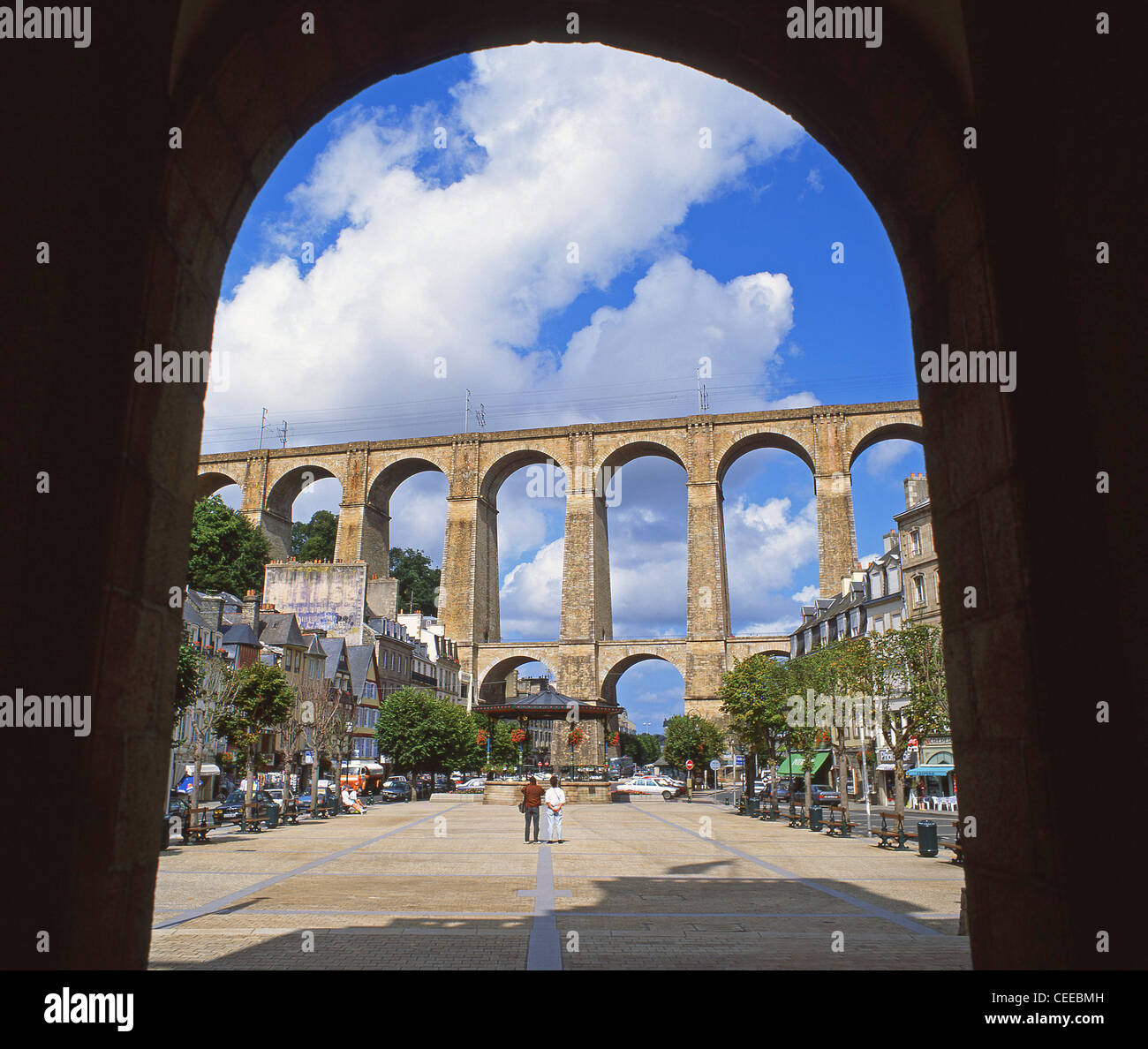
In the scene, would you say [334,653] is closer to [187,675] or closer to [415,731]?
[415,731]

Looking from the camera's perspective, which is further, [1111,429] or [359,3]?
[359,3]

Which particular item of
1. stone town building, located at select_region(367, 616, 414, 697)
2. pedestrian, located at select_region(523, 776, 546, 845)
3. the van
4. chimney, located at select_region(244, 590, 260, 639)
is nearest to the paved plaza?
pedestrian, located at select_region(523, 776, 546, 845)

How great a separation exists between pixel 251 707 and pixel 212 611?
17940 mm

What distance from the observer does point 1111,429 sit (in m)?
3.43

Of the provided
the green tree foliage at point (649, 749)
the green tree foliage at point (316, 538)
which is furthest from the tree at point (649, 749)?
the green tree foliage at point (316, 538)

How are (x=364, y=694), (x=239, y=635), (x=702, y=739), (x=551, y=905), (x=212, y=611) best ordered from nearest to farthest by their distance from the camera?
(x=551, y=905)
(x=212, y=611)
(x=239, y=635)
(x=364, y=694)
(x=702, y=739)

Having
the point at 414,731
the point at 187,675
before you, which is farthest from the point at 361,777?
the point at 187,675

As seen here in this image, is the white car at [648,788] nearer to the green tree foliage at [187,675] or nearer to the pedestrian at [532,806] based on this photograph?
the pedestrian at [532,806]

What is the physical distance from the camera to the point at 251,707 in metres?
25.6

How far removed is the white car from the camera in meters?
53.2

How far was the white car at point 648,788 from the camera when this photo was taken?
174 feet

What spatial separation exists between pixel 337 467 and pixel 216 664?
3667 cm
